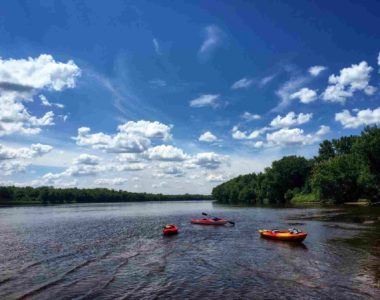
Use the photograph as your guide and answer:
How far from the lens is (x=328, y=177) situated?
11044 cm

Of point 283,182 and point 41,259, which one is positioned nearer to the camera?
point 41,259

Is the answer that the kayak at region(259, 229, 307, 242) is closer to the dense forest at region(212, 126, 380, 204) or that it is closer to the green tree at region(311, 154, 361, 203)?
the dense forest at region(212, 126, 380, 204)

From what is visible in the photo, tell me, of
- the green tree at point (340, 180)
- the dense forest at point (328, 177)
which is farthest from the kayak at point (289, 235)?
the green tree at point (340, 180)

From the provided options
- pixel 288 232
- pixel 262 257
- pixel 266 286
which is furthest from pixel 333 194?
pixel 266 286

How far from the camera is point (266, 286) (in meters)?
20.8

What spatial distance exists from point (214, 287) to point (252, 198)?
161m

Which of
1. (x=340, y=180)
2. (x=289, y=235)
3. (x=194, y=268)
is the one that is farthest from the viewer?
(x=340, y=180)

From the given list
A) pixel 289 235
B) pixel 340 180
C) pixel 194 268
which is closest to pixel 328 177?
pixel 340 180

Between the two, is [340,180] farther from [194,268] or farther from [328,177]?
[194,268]

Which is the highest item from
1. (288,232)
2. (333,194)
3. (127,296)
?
(333,194)

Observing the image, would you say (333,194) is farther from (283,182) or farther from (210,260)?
(210,260)

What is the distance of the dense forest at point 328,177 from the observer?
91812 millimetres

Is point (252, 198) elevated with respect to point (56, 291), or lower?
elevated

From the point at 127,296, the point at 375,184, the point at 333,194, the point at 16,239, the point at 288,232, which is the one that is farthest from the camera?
the point at 333,194
